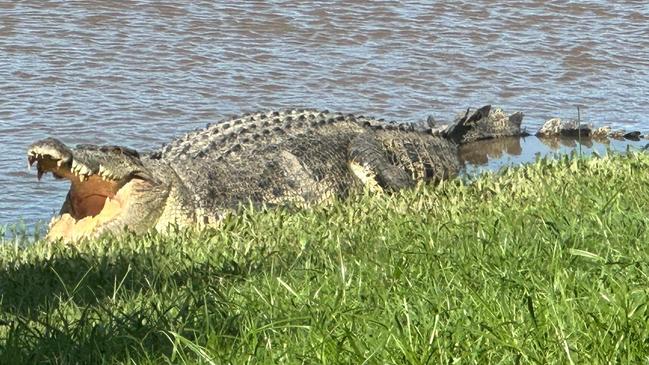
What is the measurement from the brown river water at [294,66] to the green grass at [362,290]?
128 inches

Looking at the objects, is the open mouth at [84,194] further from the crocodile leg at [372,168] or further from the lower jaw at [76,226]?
the crocodile leg at [372,168]

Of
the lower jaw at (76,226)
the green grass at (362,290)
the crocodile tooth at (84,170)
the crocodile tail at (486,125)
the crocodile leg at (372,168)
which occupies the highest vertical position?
the green grass at (362,290)

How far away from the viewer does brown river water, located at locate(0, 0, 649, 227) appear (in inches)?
426

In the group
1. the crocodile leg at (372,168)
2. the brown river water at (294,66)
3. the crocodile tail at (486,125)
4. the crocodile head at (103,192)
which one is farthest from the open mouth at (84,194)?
the crocodile tail at (486,125)

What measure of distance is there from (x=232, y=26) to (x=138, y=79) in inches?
85.7

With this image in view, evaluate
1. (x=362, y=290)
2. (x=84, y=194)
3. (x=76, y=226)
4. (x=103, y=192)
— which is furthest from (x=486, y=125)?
(x=362, y=290)

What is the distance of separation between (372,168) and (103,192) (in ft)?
6.76

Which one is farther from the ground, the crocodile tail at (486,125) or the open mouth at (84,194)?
the open mouth at (84,194)

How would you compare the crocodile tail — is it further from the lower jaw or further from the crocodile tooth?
the crocodile tooth

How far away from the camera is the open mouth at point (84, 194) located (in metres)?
7.04

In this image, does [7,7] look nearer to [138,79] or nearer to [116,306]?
[138,79]

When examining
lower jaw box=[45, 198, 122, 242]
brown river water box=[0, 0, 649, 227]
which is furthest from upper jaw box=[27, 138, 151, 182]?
brown river water box=[0, 0, 649, 227]

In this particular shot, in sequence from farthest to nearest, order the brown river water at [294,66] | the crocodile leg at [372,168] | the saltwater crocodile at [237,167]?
the brown river water at [294,66], the crocodile leg at [372,168], the saltwater crocodile at [237,167]

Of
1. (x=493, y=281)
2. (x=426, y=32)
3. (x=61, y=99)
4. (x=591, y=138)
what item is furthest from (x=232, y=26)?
(x=493, y=281)
